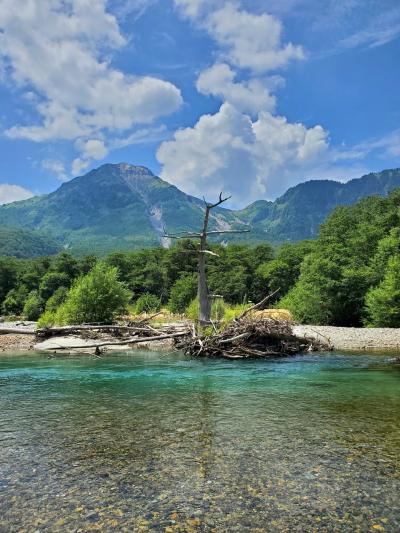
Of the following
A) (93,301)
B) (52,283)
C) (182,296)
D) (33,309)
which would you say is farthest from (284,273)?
(52,283)

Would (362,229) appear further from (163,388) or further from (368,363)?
(163,388)

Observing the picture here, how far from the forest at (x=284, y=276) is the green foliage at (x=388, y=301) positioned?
0.26ft

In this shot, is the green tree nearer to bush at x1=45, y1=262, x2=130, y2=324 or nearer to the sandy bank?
bush at x1=45, y1=262, x2=130, y2=324

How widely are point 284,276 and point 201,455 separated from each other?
74.3 metres

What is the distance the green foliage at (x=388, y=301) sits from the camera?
36938 millimetres

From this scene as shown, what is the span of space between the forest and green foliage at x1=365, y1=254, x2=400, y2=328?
8 centimetres

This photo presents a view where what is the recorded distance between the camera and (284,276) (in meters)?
81.3

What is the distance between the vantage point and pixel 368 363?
21.5 meters

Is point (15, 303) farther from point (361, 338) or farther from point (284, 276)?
point (361, 338)

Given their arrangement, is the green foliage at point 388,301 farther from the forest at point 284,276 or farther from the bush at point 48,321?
the bush at point 48,321

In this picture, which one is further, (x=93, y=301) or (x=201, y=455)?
(x=93, y=301)

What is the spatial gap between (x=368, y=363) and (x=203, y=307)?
34.3 ft

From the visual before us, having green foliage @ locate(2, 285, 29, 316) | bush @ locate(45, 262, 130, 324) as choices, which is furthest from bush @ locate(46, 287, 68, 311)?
bush @ locate(45, 262, 130, 324)

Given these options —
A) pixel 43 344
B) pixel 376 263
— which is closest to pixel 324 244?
pixel 376 263
